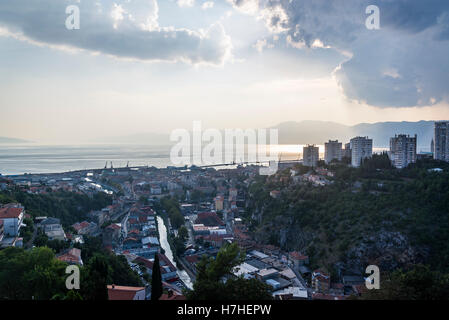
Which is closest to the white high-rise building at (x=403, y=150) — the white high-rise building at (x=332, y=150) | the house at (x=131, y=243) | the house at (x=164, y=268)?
the white high-rise building at (x=332, y=150)

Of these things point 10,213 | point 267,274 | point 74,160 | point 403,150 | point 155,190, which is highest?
point 403,150

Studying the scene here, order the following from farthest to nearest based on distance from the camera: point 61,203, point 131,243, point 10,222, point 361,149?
point 361,149 < point 61,203 < point 131,243 < point 10,222

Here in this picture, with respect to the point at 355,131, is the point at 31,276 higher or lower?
lower

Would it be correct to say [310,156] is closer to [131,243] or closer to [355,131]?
[355,131]

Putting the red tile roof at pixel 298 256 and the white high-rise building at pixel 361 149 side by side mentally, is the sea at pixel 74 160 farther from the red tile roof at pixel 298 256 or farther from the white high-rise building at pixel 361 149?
the red tile roof at pixel 298 256

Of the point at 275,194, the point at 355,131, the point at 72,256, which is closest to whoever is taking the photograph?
the point at 72,256

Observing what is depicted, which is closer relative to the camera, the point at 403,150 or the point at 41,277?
the point at 41,277

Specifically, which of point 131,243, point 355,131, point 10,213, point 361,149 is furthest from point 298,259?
point 355,131
